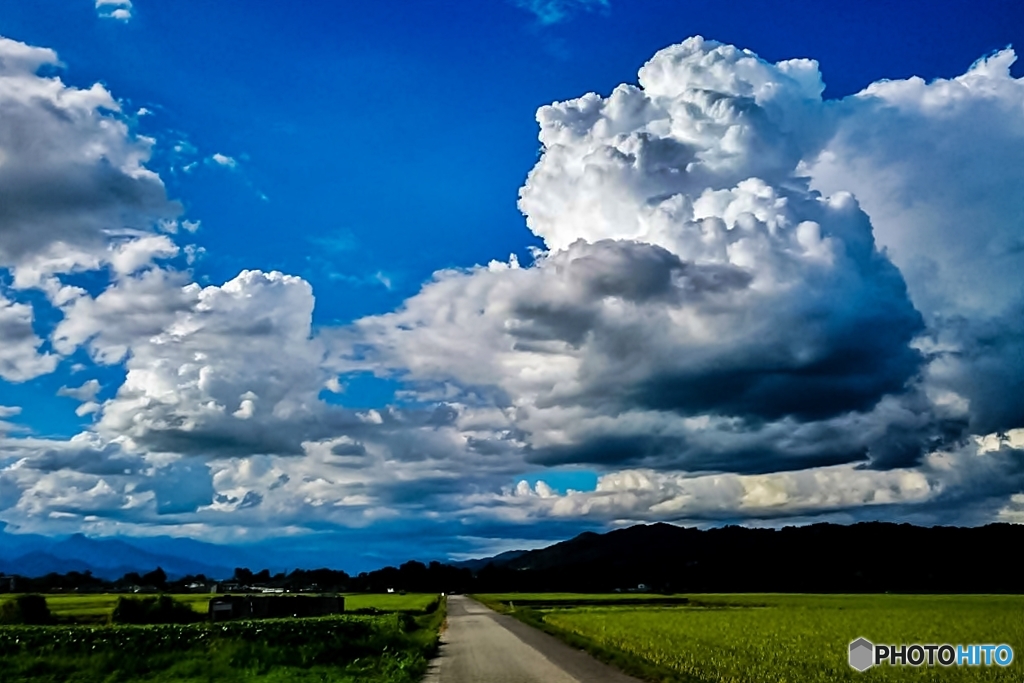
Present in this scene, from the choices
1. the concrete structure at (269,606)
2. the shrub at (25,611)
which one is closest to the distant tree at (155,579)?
the concrete structure at (269,606)

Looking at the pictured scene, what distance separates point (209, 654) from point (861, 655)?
28494 mm

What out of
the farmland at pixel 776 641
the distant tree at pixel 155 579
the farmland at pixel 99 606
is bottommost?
the distant tree at pixel 155 579

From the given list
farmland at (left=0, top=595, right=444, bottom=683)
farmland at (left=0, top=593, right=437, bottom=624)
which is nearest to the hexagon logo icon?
farmland at (left=0, top=595, right=444, bottom=683)

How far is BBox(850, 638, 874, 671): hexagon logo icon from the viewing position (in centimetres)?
3599

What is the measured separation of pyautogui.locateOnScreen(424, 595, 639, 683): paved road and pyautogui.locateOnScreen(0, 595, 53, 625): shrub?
26.8m

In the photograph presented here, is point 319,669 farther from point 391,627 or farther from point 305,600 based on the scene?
point 305,600

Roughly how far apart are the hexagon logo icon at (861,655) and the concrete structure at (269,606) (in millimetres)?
44205

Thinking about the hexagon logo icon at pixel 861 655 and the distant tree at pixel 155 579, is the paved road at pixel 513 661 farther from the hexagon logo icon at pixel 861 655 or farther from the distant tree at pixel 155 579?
the distant tree at pixel 155 579

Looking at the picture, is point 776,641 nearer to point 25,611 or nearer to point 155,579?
point 25,611

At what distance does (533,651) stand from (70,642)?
834 inches

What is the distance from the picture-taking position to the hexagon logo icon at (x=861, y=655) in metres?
36.0

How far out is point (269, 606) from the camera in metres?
74.9

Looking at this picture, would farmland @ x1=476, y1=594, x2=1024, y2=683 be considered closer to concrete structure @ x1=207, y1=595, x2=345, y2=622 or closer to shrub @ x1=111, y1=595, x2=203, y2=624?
concrete structure @ x1=207, y1=595, x2=345, y2=622

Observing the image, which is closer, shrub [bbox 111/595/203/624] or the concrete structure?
shrub [bbox 111/595/203/624]
